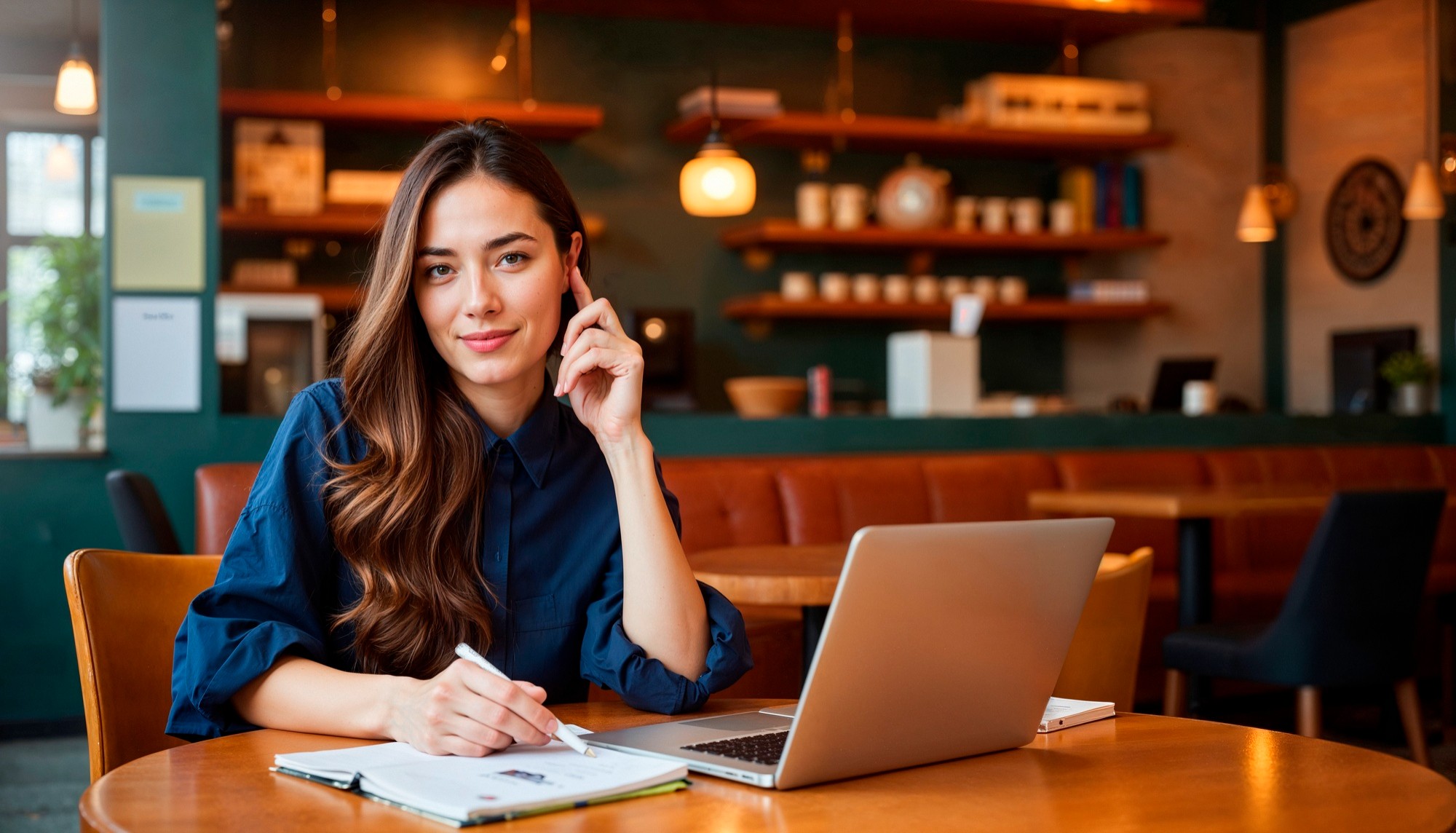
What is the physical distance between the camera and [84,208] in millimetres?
7844

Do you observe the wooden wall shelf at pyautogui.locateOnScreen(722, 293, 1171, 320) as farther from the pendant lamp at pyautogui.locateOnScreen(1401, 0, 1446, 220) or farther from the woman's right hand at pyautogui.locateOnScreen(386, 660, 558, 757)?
the woman's right hand at pyautogui.locateOnScreen(386, 660, 558, 757)

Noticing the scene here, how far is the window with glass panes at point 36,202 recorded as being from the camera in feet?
25.2

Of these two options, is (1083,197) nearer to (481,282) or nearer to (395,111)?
(395,111)

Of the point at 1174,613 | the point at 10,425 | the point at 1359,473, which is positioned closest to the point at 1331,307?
the point at 1359,473

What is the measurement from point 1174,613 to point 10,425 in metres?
4.82

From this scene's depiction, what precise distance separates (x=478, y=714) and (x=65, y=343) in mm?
6006

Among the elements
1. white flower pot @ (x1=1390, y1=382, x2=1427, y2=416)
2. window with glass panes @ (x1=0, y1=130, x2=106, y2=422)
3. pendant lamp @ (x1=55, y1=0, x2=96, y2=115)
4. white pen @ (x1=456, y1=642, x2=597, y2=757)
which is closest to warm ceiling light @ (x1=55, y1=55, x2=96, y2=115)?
pendant lamp @ (x1=55, y1=0, x2=96, y2=115)

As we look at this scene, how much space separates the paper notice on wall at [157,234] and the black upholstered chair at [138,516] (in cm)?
137

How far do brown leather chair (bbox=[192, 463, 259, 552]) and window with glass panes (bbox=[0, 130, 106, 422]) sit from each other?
4.55m

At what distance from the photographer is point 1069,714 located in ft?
4.03

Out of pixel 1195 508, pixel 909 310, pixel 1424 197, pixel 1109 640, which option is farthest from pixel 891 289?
pixel 1109 640

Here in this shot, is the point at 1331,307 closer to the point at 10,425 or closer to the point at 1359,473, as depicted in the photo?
the point at 1359,473

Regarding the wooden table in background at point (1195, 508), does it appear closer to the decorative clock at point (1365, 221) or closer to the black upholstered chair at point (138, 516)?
the black upholstered chair at point (138, 516)

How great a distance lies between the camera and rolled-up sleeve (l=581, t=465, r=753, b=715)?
135 centimetres
